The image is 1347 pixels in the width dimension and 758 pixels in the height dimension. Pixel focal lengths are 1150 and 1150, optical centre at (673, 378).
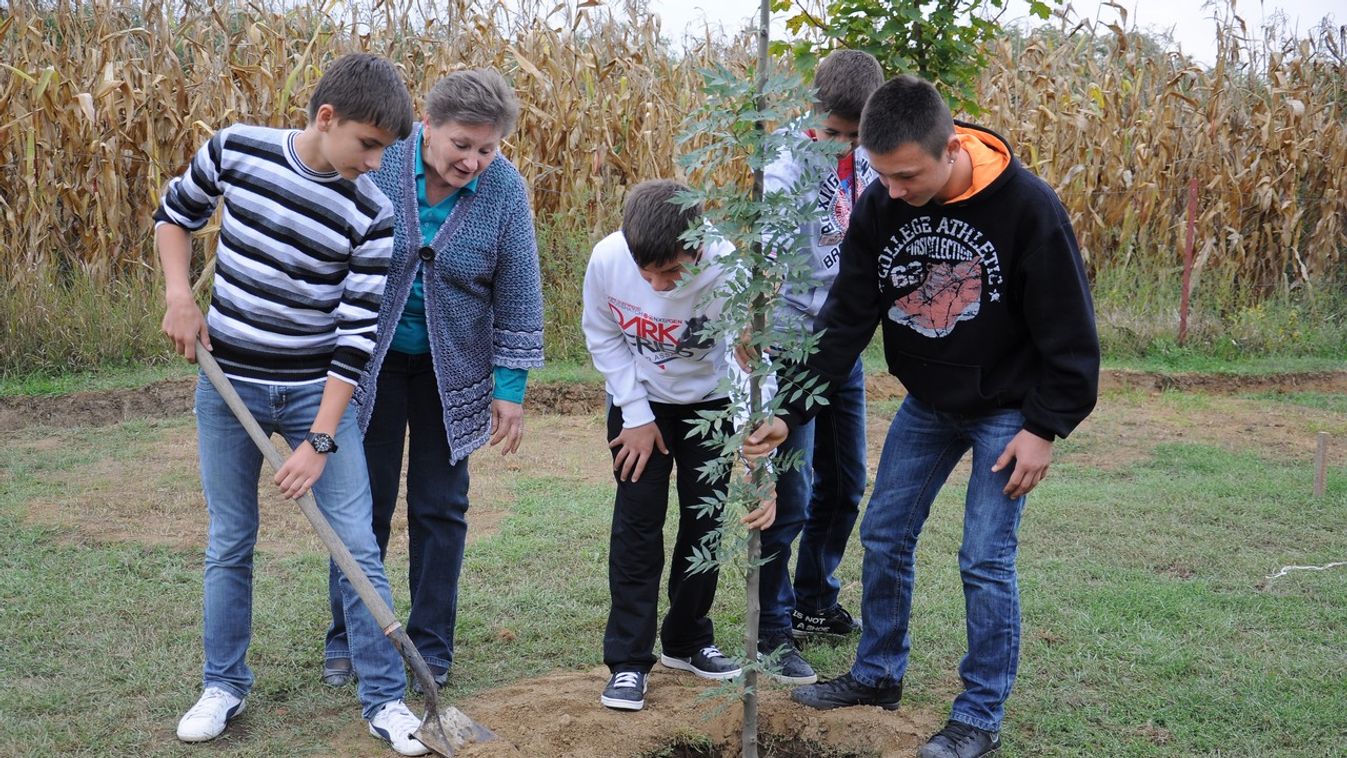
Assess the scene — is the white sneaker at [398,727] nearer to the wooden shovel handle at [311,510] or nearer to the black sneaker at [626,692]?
the wooden shovel handle at [311,510]

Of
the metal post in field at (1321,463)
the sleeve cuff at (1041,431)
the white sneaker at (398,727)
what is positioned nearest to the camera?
the sleeve cuff at (1041,431)

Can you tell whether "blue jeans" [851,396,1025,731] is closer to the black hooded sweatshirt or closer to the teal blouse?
the black hooded sweatshirt

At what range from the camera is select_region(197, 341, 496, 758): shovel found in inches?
125

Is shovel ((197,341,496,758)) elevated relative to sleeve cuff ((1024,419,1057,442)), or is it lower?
lower

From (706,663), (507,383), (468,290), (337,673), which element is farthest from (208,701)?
(706,663)

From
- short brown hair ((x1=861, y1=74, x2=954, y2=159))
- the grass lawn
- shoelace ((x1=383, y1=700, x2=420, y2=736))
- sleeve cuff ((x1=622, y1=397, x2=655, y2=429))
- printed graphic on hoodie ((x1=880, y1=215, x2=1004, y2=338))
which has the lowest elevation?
the grass lawn

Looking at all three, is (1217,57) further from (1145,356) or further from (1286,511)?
(1286,511)

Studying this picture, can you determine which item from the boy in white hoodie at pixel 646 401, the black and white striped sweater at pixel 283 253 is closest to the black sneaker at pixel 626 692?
the boy in white hoodie at pixel 646 401

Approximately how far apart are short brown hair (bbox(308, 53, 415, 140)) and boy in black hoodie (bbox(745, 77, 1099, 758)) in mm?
1258

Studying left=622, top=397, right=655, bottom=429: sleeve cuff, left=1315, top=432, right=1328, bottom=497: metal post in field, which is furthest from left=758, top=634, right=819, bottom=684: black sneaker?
left=1315, top=432, right=1328, bottom=497: metal post in field

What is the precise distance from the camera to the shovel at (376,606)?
318 cm

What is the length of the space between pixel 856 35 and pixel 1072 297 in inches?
75.5

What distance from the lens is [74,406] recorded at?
7.59m

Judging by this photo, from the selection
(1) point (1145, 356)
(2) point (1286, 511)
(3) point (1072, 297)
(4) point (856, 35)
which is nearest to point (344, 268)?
(3) point (1072, 297)
